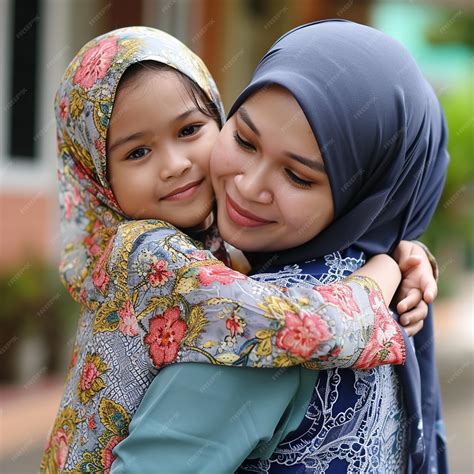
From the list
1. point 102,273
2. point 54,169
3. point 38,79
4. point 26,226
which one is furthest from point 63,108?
point 54,169

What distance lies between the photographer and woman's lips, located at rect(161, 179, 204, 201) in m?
2.16

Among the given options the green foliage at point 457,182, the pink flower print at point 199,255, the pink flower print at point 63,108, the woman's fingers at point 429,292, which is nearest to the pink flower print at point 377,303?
the woman's fingers at point 429,292

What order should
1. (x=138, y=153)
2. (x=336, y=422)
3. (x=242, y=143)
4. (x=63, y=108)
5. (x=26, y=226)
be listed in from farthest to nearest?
(x=26, y=226), (x=63, y=108), (x=138, y=153), (x=242, y=143), (x=336, y=422)

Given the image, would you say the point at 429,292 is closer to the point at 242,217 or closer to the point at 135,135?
the point at 242,217

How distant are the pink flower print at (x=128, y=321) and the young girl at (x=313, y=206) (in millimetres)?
144

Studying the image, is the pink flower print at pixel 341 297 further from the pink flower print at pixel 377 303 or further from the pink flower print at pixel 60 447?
the pink flower print at pixel 60 447

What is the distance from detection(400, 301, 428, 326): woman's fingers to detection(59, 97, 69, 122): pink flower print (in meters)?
1.04

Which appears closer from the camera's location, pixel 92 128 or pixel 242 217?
pixel 242 217

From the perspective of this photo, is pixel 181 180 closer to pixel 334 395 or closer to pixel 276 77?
pixel 276 77

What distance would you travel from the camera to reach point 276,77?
189 cm

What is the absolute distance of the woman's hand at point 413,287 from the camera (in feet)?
6.84

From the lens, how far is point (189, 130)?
222 centimetres

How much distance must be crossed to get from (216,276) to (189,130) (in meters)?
0.52

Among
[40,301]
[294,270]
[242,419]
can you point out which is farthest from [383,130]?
[40,301]
